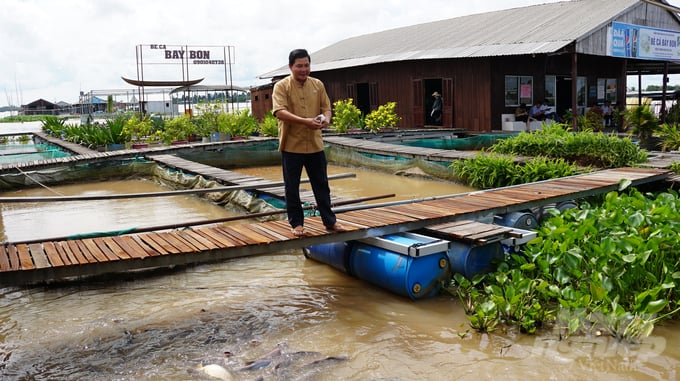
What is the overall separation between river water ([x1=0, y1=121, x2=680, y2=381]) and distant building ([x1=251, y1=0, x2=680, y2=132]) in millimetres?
10685

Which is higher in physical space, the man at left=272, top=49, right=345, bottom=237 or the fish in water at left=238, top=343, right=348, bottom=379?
the man at left=272, top=49, right=345, bottom=237

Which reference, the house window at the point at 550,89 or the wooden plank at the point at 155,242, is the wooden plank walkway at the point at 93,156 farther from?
the house window at the point at 550,89

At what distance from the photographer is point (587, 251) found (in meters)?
4.88

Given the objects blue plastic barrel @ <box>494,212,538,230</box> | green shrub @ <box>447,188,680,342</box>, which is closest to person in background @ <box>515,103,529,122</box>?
blue plastic barrel @ <box>494,212,538,230</box>

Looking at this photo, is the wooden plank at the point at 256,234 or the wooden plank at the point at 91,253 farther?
the wooden plank at the point at 256,234

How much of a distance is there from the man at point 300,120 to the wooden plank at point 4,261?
2.04 metres

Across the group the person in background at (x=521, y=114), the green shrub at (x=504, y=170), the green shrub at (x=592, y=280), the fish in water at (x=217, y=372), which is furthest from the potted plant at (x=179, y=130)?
the fish in water at (x=217, y=372)

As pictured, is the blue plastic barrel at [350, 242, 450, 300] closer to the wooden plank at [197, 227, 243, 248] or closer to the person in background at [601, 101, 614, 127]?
the wooden plank at [197, 227, 243, 248]

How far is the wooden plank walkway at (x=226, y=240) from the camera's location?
4.12 m

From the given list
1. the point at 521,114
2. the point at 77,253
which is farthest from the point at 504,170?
the point at 521,114

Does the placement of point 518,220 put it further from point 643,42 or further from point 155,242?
point 643,42

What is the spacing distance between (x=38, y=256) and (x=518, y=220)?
4.47m

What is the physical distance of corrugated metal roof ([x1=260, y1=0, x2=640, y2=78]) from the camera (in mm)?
14805

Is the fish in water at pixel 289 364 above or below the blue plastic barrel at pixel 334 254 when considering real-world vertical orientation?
below
